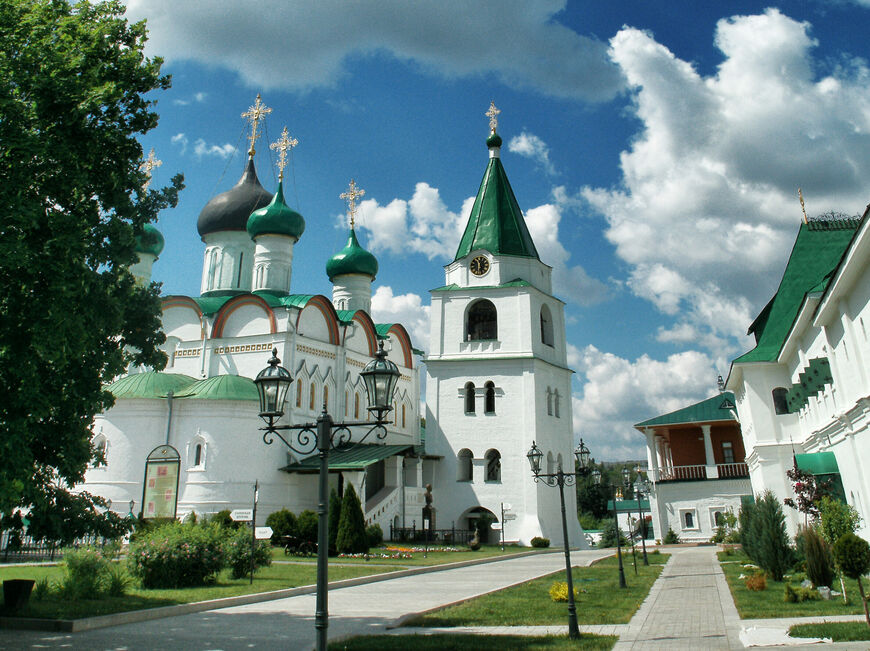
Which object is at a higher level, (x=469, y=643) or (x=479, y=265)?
(x=479, y=265)

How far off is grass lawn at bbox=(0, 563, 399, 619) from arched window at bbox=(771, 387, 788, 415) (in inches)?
408

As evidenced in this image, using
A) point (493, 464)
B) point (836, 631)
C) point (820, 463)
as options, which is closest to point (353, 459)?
point (493, 464)

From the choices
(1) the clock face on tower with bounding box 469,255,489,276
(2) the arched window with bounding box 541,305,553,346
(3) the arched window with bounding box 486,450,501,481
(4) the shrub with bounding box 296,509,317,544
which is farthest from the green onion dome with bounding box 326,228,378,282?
(4) the shrub with bounding box 296,509,317,544

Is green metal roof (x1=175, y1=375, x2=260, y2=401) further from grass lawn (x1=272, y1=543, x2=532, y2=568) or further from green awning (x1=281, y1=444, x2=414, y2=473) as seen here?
grass lawn (x1=272, y1=543, x2=532, y2=568)

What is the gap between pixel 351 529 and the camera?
20.6 metres

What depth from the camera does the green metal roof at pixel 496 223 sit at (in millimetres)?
30141

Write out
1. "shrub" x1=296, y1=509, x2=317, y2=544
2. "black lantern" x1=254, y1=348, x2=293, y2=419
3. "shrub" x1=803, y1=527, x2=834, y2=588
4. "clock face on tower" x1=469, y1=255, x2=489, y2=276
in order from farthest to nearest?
"clock face on tower" x1=469, y1=255, x2=489, y2=276 → "shrub" x1=296, y1=509, x2=317, y2=544 → "shrub" x1=803, y1=527, x2=834, y2=588 → "black lantern" x1=254, y1=348, x2=293, y2=419

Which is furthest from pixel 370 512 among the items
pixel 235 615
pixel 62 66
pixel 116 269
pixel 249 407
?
pixel 62 66

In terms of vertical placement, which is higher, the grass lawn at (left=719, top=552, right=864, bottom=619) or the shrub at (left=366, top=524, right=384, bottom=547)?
the shrub at (left=366, top=524, right=384, bottom=547)

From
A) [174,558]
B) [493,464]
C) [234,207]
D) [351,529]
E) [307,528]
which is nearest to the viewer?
[174,558]

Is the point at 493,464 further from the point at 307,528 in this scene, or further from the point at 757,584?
the point at 757,584

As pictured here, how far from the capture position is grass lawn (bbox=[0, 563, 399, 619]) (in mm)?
9750

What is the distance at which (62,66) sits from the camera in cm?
837

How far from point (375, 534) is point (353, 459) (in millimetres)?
3164
